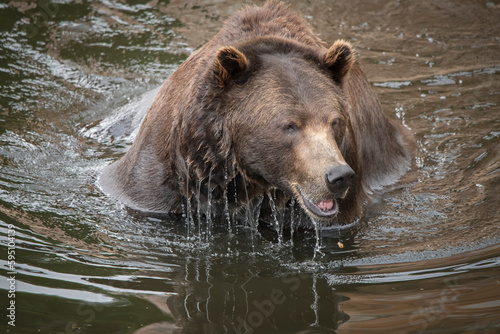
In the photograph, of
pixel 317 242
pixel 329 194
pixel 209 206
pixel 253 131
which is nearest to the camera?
pixel 329 194

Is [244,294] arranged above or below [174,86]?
below

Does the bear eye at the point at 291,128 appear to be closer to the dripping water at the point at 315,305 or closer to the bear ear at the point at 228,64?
the bear ear at the point at 228,64

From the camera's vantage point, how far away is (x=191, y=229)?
6.14m

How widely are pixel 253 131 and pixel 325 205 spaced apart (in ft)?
2.93

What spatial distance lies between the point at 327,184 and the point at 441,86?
6175 millimetres

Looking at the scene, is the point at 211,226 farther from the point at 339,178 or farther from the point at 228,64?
the point at 339,178

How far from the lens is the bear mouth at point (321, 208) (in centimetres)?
528

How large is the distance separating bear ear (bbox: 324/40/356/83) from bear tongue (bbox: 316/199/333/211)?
3.89ft

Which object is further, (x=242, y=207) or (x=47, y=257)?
(x=242, y=207)

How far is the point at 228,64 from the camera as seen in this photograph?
5363 millimetres

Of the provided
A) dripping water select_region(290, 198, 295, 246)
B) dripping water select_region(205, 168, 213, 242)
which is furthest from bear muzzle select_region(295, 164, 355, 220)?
dripping water select_region(205, 168, 213, 242)

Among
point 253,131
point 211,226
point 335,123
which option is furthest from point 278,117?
point 211,226

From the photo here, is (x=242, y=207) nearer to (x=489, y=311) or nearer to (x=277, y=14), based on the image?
(x=277, y=14)

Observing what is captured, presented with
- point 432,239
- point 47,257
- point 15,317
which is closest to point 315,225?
point 432,239
